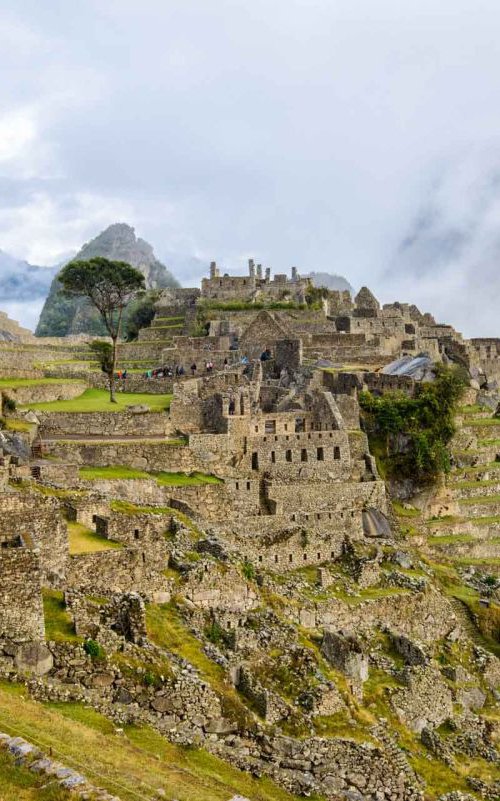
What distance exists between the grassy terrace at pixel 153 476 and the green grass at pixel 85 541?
696 centimetres

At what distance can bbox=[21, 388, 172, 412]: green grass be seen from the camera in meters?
37.9

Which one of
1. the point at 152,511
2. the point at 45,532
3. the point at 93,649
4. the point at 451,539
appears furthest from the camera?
the point at 451,539

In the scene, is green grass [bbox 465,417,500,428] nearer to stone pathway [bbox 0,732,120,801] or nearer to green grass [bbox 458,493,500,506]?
green grass [bbox 458,493,500,506]

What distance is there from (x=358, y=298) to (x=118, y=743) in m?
59.2

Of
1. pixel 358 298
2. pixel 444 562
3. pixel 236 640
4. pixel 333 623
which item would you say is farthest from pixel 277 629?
pixel 358 298

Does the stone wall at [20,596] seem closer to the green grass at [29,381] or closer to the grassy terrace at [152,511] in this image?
the grassy terrace at [152,511]

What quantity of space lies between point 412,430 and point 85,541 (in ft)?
71.3

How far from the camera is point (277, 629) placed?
2275 centimetres

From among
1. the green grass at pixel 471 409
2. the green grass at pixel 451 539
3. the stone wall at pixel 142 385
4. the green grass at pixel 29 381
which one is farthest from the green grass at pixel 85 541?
the green grass at pixel 471 409

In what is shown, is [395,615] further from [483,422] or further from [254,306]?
[254,306]

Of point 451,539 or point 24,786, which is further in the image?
point 451,539

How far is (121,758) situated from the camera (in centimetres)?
1372

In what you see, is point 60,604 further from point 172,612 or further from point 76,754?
point 76,754

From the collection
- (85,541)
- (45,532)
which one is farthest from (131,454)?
(45,532)
